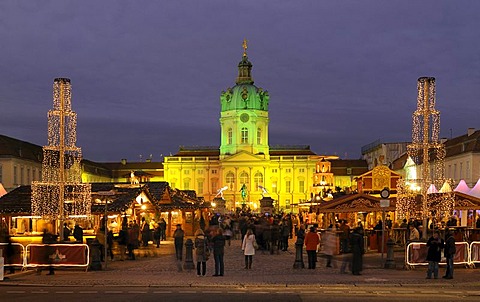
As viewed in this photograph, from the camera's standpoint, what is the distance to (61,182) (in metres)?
27.7

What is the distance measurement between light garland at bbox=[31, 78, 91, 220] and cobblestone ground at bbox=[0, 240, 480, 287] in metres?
2.81

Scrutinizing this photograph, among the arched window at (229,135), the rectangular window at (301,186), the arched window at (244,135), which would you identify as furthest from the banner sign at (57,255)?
Answer: the arched window at (229,135)

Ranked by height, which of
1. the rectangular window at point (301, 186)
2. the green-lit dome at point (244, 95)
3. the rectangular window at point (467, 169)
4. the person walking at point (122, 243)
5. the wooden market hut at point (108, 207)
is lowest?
the person walking at point (122, 243)

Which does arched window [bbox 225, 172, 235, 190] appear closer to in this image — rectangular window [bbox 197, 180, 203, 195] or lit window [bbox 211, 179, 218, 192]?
lit window [bbox 211, 179, 218, 192]

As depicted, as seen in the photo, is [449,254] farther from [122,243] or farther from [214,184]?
[214,184]

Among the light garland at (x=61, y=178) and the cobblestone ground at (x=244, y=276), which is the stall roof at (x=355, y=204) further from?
the light garland at (x=61, y=178)

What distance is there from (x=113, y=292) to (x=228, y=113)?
13076cm

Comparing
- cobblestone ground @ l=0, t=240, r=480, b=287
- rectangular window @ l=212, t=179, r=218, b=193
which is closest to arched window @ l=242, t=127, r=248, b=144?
rectangular window @ l=212, t=179, r=218, b=193

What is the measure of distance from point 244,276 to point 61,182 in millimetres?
7508

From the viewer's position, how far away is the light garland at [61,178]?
27.7 metres

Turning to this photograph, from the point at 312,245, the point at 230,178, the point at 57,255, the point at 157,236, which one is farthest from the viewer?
the point at 230,178

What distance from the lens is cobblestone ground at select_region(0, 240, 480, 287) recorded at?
22.4 m

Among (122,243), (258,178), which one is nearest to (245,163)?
(258,178)

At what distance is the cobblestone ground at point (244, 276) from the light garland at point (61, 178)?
281 centimetres
